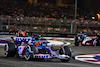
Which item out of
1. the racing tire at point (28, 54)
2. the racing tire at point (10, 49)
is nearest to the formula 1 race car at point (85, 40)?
the racing tire at point (10, 49)

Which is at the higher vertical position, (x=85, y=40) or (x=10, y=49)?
(x=10, y=49)

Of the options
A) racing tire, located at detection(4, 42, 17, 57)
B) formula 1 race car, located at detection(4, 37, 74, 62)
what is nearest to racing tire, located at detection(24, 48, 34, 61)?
formula 1 race car, located at detection(4, 37, 74, 62)

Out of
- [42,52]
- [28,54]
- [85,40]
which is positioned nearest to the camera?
[28,54]

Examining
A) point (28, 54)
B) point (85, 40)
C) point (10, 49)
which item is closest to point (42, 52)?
point (28, 54)

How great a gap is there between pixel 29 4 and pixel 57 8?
12.2ft

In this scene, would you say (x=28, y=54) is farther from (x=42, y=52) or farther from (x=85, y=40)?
(x=85, y=40)

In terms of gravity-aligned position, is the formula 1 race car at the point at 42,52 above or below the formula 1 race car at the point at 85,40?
above

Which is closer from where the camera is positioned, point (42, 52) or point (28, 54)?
point (28, 54)

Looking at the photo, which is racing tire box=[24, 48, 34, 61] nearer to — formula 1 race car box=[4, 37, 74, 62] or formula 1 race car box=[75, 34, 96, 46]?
formula 1 race car box=[4, 37, 74, 62]

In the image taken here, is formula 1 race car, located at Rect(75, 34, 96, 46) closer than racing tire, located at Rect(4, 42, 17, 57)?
No

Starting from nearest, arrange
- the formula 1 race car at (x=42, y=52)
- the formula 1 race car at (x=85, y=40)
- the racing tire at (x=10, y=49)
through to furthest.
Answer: the formula 1 race car at (x=42, y=52)
the racing tire at (x=10, y=49)
the formula 1 race car at (x=85, y=40)

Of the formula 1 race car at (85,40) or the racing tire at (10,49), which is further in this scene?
the formula 1 race car at (85,40)

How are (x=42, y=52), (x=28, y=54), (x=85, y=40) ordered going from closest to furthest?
(x=28, y=54) < (x=42, y=52) < (x=85, y=40)

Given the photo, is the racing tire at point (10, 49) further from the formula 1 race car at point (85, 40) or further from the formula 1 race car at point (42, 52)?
the formula 1 race car at point (85, 40)
